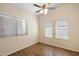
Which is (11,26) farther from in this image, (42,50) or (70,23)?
(70,23)

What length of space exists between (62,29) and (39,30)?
0.45m

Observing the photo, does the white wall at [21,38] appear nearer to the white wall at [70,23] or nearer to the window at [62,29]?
the white wall at [70,23]

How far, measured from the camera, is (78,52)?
130 cm

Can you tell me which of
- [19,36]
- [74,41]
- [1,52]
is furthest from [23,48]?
[74,41]

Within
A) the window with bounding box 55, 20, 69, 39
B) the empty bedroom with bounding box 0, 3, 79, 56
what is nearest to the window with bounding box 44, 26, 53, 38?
the empty bedroom with bounding box 0, 3, 79, 56

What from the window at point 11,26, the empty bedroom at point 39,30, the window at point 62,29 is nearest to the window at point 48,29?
the empty bedroom at point 39,30

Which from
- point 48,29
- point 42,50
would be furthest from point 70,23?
point 42,50

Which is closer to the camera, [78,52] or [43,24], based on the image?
[78,52]

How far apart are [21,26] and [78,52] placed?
1187mm

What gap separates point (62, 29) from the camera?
4.50ft

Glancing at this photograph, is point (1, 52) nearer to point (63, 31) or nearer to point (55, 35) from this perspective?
point (55, 35)

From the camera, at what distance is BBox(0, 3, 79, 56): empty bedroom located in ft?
4.43

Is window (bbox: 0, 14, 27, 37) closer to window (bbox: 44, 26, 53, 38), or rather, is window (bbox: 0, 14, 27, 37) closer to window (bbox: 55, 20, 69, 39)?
window (bbox: 44, 26, 53, 38)

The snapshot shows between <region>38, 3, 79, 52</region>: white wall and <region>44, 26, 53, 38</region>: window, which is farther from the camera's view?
<region>44, 26, 53, 38</region>: window
